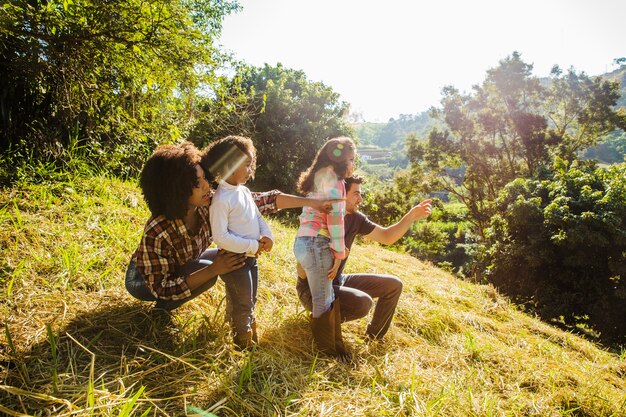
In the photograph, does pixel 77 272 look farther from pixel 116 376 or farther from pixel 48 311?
pixel 116 376

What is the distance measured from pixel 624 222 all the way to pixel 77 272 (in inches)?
421

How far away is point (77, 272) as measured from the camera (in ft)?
8.13

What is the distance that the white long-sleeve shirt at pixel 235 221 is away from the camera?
1.89 m

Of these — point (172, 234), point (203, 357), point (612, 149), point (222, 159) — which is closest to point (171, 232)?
point (172, 234)

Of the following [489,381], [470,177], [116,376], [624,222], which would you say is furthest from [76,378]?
[470,177]

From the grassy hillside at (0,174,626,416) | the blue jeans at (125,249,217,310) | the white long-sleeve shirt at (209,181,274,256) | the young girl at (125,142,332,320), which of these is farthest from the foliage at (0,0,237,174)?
the blue jeans at (125,249,217,310)

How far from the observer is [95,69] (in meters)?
3.58

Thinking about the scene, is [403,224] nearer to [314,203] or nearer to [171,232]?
[314,203]

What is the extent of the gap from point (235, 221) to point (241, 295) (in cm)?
45

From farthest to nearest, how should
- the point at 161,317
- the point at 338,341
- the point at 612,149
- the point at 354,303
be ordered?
the point at 612,149
the point at 354,303
the point at 338,341
the point at 161,317

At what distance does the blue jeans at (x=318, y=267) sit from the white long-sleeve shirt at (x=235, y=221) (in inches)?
11.6

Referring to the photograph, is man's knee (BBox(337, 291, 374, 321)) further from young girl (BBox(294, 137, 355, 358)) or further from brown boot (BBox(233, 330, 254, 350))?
brown boot (BBox(233, 330, 254, 350))

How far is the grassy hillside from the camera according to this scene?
1619 millimetres

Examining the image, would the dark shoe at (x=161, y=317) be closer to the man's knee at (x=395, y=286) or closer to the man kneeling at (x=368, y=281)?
the man kneeling at (x=368, y=281)
